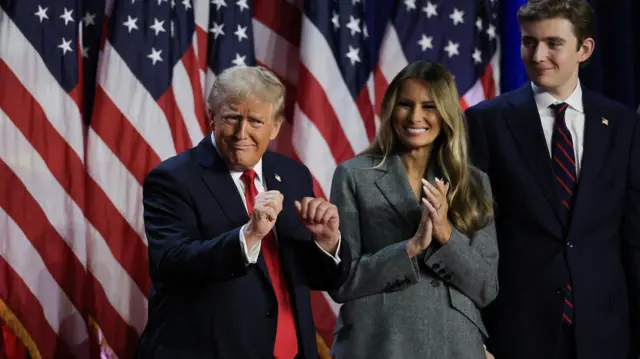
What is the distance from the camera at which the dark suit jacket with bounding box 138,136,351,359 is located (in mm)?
2051

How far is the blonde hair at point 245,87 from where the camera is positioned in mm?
2152

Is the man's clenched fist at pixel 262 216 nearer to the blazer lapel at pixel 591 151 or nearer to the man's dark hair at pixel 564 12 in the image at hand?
the blazer lapel at pixel 591 151

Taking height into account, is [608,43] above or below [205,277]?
below

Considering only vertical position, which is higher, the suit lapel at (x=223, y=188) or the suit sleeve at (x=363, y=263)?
the suit lapel at (x=223, y=188)

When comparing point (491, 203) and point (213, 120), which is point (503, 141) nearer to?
point (491, 203)

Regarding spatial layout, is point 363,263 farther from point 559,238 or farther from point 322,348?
point 322,348

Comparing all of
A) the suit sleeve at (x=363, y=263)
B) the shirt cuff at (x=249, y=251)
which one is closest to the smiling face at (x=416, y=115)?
the suit sleeve at (x=363, y=263)

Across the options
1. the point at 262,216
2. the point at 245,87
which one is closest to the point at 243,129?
the point at 245,87

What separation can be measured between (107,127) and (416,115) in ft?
5.79

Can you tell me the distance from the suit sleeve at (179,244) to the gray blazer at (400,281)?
19.2 inches

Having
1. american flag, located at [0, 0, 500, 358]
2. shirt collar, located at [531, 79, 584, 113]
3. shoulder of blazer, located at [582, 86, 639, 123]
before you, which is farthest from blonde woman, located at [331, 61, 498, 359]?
american flag, located at [0, 0, 500, 358]

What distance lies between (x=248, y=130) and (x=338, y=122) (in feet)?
6.14

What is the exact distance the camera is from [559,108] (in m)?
2.80

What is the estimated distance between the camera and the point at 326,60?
3955mm
